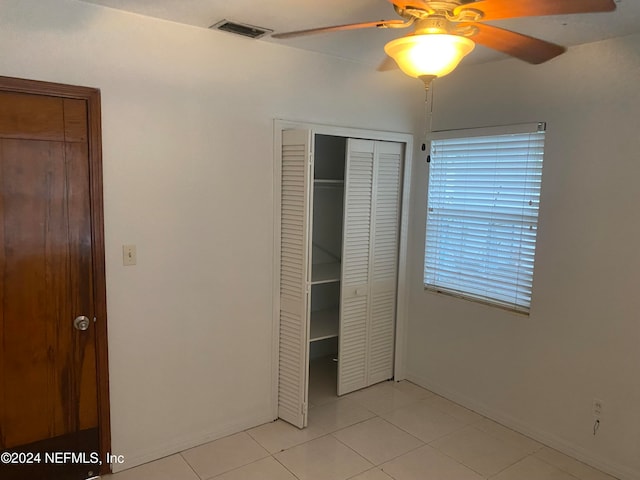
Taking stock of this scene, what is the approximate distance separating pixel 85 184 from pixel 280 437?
1891 millimetres

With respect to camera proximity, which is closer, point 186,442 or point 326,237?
point 186,442

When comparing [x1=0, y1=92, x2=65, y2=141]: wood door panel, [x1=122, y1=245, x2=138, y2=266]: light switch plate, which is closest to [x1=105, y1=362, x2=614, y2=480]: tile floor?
[x1=122, y1=245, x2=138, y2=266]: light switch plate

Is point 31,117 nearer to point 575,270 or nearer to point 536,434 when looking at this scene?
point 575,270

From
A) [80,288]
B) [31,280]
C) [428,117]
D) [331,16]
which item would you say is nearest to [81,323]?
[80,288]

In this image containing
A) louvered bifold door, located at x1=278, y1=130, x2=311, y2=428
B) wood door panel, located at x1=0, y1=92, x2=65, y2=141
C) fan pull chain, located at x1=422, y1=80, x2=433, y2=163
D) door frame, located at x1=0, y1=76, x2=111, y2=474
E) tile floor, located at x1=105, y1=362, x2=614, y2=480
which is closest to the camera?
wood door panel, located at x1=0, y1=92, x2=65, y2=141

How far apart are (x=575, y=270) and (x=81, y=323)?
9.06ft

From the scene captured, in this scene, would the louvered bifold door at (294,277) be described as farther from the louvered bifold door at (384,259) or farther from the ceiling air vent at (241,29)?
the louvered bifold door at (384,259)

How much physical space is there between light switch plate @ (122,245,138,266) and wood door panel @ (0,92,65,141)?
0.62 m

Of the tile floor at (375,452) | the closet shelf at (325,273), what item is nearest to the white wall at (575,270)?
the tile floor at (375,452)

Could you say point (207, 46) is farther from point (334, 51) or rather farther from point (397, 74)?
point (397, 74)

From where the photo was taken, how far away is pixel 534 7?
4.66ft

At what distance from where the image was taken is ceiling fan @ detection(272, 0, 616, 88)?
55.6 inches

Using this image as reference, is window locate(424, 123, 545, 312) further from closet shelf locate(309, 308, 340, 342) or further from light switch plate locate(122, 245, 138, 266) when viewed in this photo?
light switch plate locate(122, 245, 138, 266)

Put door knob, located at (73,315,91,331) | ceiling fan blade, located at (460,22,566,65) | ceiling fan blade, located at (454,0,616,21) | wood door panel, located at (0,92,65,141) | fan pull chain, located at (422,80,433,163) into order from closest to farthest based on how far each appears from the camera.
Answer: ceiling fan blade, located at (454,0,616,21), ceiling fan blade, located at (460,22,566,65), wood door panel, located at (0,92,65,141), door knob, located at (73,315,91,331), fan pull chain, located at (422,80,433,163)
